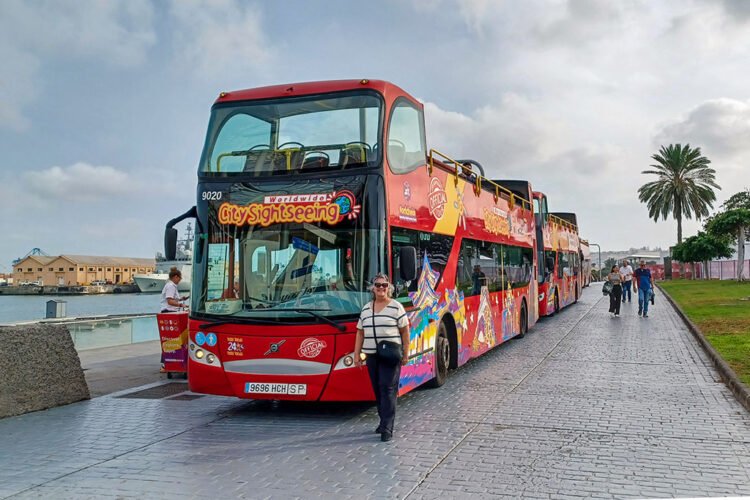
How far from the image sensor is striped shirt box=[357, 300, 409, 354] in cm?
698

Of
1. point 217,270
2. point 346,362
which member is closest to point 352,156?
point 217,270

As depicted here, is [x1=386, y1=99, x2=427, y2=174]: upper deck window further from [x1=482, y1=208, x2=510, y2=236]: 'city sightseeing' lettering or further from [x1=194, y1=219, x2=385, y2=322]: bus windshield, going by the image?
[x1=482, y1=208, x2=510, y2=236]: 'city sightseeing' lettering

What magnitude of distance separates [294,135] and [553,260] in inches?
642

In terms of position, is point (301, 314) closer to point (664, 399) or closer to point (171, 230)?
point (171, 230)

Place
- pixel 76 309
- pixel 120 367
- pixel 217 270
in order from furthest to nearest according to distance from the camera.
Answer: pixel 76 309
pixel 120 367
pixel 217 270

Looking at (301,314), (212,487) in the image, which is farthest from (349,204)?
(212,487)

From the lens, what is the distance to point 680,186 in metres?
56.8

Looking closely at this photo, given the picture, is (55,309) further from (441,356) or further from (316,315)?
(316,315)

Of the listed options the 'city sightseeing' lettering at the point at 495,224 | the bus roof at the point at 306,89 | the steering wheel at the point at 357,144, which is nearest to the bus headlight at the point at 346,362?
the steering wheel at the point at 357,144

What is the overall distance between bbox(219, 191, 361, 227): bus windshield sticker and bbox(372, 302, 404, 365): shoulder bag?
146 centimetres

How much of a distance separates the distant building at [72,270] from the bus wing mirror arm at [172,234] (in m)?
76.3

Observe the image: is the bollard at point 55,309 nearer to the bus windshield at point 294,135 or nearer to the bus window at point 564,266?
the bus windshield at point 294,135

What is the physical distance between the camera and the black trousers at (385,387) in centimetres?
692

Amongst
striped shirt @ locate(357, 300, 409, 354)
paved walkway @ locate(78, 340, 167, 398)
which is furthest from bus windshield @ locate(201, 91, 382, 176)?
paved walkway @ locate(78, 340, 167, 398)
